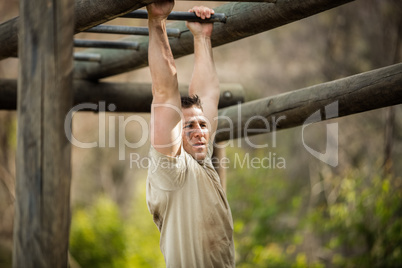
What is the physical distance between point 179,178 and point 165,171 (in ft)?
0.32

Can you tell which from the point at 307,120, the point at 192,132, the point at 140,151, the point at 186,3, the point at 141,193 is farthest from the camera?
the point at 140,151

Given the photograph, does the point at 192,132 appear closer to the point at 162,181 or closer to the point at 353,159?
the point at 162,181

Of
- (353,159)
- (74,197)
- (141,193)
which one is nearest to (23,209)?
(141,193)

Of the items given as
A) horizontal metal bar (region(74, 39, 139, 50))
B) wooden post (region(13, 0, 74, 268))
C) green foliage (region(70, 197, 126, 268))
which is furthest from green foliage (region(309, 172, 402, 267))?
wooden post (region(13, 0, 74, 268))

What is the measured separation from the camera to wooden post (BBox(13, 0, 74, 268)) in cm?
194

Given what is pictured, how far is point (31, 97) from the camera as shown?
1984 mm

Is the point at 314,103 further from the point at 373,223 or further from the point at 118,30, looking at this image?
the point at 373,223

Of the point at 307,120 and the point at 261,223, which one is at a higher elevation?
the point at 307,120

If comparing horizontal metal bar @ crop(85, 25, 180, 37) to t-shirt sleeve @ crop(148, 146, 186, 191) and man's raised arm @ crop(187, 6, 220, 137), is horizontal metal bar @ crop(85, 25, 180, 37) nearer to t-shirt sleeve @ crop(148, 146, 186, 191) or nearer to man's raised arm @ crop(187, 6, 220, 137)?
man's raised arm @ crop(187, 6, 220, 137)

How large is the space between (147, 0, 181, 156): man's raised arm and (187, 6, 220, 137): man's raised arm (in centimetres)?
64

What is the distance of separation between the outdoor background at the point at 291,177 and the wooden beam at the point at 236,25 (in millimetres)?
4161

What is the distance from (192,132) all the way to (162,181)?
371 mm

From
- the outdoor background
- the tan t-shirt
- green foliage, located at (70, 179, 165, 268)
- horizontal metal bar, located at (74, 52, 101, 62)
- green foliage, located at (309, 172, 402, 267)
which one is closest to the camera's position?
the tan t-shirt

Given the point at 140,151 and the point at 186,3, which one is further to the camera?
the point at 140,151
